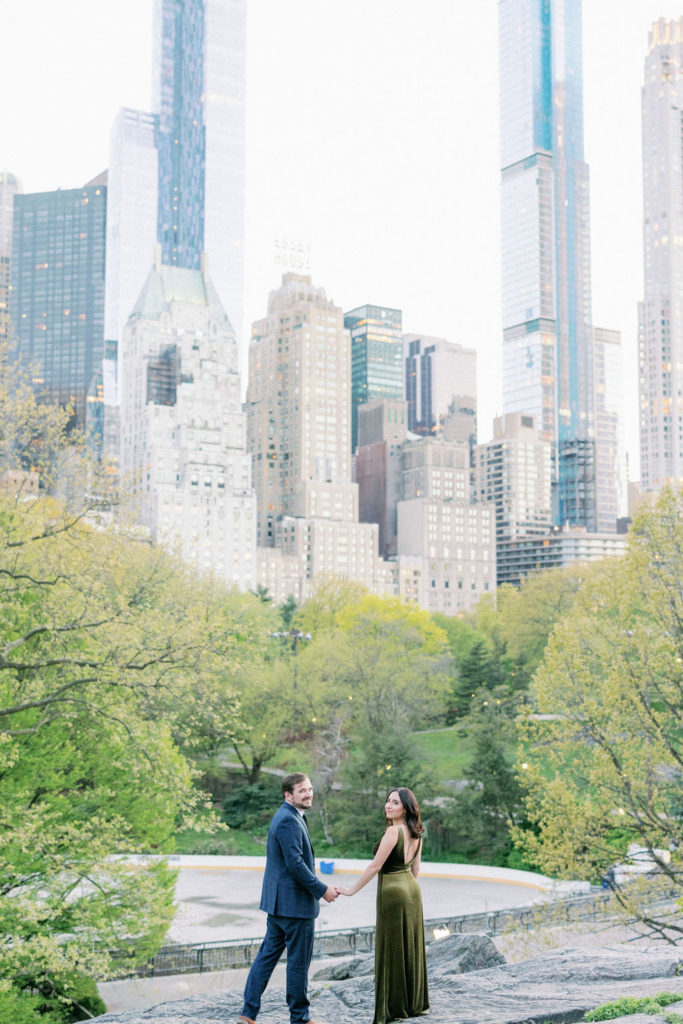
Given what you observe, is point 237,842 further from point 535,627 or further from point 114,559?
point 535,627

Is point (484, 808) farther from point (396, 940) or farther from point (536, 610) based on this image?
point (396, 940)

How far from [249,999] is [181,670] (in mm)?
11250

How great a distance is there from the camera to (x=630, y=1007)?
28.1ft

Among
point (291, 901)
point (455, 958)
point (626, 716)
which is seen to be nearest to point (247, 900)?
point (626, 716)

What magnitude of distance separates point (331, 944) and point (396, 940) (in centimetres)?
1939

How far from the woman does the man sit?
0.38 meters

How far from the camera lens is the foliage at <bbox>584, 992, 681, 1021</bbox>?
846cm

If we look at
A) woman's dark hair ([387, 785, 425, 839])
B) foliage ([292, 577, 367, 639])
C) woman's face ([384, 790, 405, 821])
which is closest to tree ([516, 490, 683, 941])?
woman's dark hair ([387, 785, 425, 839])

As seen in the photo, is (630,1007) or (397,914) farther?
(397,914)

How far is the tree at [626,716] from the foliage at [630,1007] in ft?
41.4

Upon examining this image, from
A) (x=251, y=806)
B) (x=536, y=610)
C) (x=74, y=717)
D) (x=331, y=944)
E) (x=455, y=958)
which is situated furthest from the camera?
(x=536, y=610)

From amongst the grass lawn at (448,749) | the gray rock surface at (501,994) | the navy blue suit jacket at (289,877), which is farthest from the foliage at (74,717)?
the grass lawn at (448,749)

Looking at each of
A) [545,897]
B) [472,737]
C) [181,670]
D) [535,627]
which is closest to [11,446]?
[181,670]

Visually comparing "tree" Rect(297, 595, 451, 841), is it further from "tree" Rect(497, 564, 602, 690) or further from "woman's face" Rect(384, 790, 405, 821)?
"woman's face" Rect(384, 790, 405, 821)
